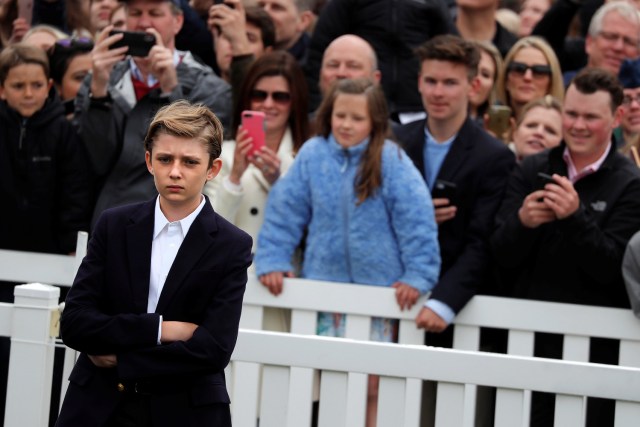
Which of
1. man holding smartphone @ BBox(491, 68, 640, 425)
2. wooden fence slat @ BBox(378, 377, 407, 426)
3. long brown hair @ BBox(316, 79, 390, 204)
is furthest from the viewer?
long brown hair @ BBox(316, 79, 390, 204)

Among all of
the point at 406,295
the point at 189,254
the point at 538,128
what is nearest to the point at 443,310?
the point at 406,295

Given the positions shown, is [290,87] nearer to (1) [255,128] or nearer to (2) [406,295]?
(1) [255,128]

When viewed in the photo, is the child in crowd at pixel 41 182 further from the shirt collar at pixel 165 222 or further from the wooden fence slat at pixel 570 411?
the wooden fence slat at pixel 570 411

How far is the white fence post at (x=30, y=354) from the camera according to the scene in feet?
16.2

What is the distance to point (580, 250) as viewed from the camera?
5969 millimetres

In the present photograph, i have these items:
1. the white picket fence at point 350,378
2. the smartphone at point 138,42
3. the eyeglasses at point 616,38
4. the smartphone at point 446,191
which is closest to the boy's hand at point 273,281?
the white picket fence at point 350,378

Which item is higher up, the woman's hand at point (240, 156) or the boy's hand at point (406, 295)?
the woman's hand at point (240, 156)

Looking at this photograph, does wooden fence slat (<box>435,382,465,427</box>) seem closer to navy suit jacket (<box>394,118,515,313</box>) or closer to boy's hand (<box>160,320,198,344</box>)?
boy's hand (<box>160,320,198,344</box>)

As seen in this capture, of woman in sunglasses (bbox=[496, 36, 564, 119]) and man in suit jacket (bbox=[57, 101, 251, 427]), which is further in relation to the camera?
woman in sunglasses (bbox=[496, 36, 564, 119])

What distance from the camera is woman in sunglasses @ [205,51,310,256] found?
693cm

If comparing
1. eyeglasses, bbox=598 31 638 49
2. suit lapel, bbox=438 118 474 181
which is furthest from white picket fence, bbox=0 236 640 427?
eyeglasses, bbox=598 31 638 49

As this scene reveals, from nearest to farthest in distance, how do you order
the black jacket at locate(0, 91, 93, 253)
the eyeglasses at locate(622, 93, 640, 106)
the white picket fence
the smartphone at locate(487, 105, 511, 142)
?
the white picket fence
the black jacket at locate(0, 91, 93, 253)
the eyeglasses at locate(622, 93, 640, 106)
the smartphone at locate(487, 105, 511, 142)

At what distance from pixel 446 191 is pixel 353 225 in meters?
0.59

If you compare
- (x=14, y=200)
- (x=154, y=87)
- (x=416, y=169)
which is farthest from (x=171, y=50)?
(x=416, y=169)
